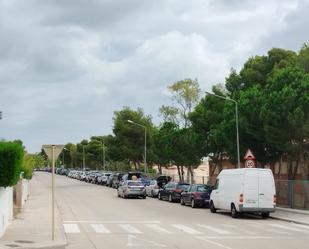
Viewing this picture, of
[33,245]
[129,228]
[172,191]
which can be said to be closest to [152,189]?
[172,191]

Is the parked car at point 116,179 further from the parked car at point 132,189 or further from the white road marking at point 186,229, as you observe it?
the white road marking at point 186,229

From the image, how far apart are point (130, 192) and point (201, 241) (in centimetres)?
2883

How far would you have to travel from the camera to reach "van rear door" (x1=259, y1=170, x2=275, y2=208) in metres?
29.1

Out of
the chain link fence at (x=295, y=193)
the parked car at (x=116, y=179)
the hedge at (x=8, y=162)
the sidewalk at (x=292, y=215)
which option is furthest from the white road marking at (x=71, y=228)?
the parked car at (x=116, y=179)

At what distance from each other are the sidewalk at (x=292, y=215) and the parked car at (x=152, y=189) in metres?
Result: 17.1

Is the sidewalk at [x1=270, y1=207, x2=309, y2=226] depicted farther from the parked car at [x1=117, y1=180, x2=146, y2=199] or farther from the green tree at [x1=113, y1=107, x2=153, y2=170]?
the green tree at [x1=113, y1=107, x2=153, y2=170]

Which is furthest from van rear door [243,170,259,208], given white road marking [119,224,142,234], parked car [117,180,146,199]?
parked car [117,180,146,199]

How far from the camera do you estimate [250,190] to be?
29.0 meters

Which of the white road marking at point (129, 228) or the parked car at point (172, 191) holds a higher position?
the parked car at point (172, 191)

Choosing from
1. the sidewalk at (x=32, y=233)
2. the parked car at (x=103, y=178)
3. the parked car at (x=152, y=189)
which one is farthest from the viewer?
the parked car at (x=103, y=178)

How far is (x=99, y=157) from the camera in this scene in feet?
434

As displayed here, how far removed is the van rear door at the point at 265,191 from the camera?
95.5ft

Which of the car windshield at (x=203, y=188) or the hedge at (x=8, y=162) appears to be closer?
the hedge at (x=8, y=162)

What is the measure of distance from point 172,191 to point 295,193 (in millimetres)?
11052
